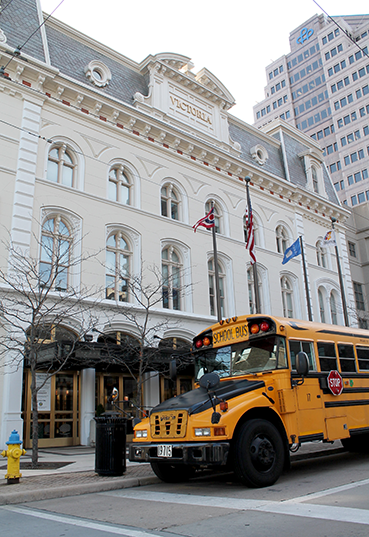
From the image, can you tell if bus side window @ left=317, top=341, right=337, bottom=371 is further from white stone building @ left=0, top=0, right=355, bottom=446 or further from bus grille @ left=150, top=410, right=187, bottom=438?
white stone building @ left=0, top=0, right=355, bottom=446

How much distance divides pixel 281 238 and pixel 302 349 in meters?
18.8

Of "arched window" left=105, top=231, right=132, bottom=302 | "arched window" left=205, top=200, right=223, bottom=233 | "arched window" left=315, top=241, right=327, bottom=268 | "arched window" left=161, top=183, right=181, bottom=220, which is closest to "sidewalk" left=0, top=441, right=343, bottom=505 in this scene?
"arched window" left=105, top=231, right=132, bottom=302

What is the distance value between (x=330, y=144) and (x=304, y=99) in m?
13.8

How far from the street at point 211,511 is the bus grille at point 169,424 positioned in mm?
893

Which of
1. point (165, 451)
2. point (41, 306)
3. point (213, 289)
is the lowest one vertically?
point (165, 451)

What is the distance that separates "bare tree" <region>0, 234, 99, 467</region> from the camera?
13594 mm

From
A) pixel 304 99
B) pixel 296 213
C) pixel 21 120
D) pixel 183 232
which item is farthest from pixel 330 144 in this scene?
pixel 21 120

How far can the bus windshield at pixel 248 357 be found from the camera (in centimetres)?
826

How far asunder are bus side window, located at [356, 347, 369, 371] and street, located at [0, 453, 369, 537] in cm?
252

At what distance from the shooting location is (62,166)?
18.2 metres

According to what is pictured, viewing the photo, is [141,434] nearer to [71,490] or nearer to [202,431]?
[71,490]

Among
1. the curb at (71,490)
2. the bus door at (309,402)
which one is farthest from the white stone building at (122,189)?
the bus door at (309,402)

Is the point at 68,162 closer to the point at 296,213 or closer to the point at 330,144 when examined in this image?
the point at 296,213

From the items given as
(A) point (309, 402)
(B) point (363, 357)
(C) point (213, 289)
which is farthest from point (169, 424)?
(C) point (213, 289)
